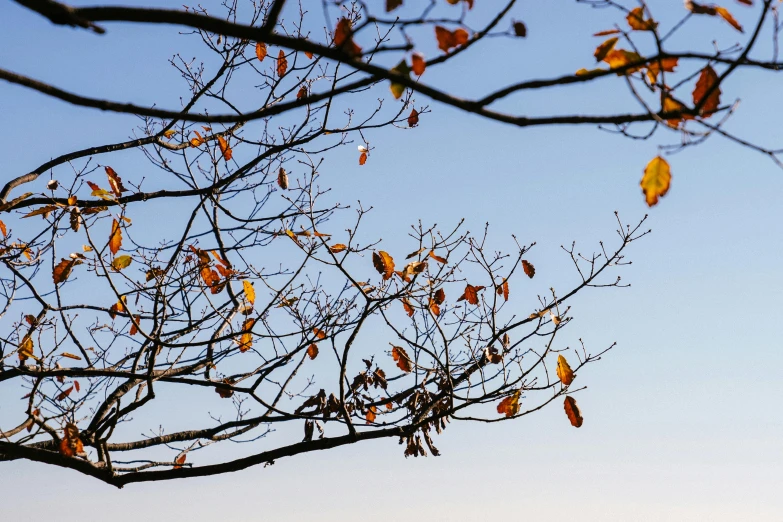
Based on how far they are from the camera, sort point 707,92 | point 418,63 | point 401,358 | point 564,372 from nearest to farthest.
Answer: point 707,92
point 418,63
point 564,372
point 401,358

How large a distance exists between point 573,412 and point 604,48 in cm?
323

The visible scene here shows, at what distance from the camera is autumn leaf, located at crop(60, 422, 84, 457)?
5.06 meters

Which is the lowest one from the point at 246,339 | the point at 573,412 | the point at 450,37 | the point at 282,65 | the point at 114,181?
the point at 573,412

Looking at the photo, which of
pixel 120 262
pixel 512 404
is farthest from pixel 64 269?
pixel 512 404

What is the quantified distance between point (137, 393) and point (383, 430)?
2117 mm

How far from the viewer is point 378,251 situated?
18.7ft

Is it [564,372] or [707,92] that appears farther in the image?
[564,372]

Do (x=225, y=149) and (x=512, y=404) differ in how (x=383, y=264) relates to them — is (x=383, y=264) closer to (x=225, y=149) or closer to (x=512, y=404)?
(x=512, y=404)

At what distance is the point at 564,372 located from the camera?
5250mm

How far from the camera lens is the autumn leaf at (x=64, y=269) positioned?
533 centimetres

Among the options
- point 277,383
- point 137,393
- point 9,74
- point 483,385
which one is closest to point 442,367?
point 483,385

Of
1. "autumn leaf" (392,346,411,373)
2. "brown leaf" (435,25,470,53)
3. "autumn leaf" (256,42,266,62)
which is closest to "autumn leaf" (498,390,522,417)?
"autumn leaf" (392,346,411,373)

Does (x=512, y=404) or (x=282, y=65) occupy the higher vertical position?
(x=282, y=65)

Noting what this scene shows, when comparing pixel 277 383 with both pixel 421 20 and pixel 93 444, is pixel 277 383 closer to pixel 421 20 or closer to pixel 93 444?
pixel 93 444
